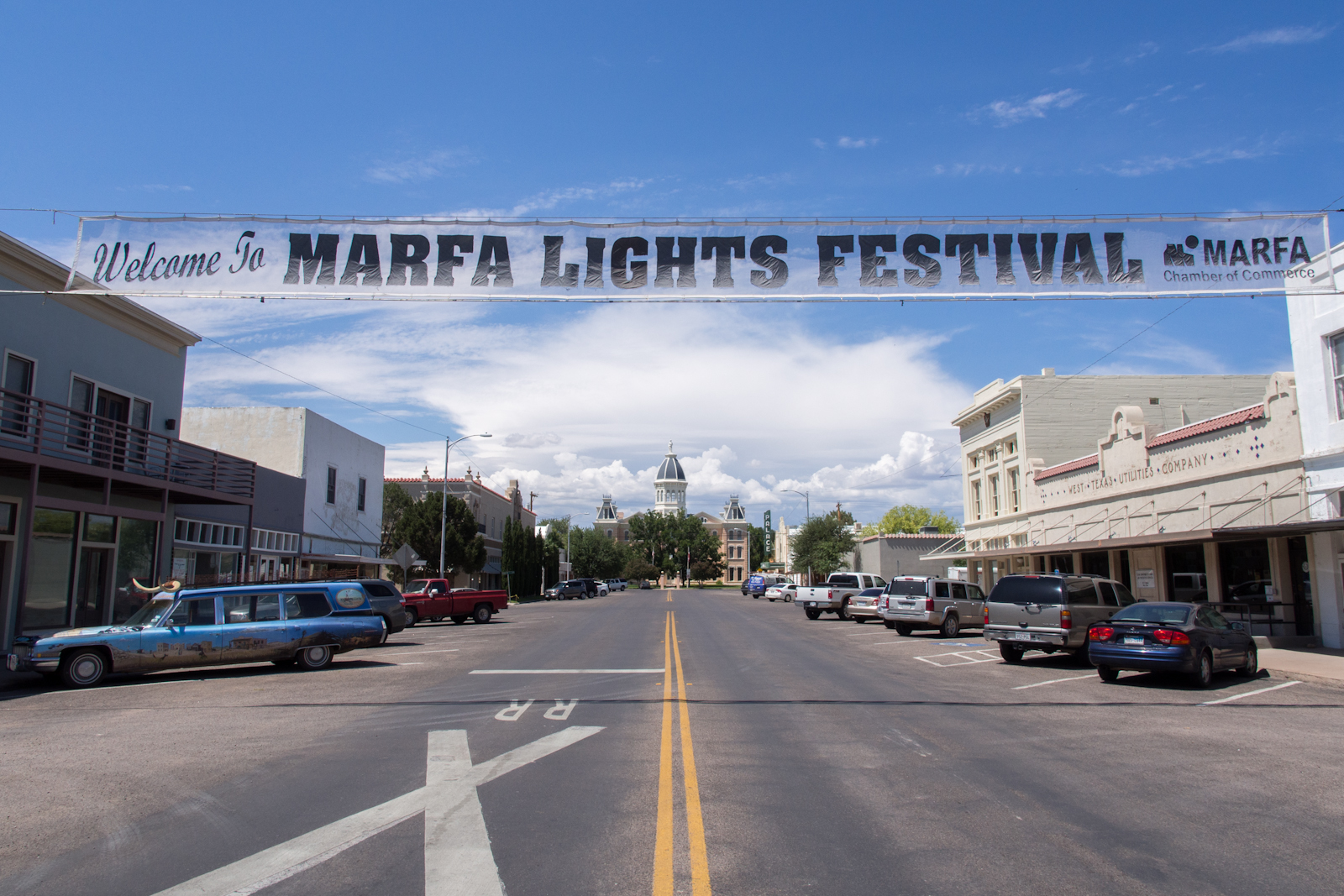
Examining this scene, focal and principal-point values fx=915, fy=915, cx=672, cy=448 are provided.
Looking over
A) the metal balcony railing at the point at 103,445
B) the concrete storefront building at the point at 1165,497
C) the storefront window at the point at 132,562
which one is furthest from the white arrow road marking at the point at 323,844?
the concrete storefront building at the point at 1165,497

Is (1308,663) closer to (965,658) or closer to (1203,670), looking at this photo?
(1203,670)

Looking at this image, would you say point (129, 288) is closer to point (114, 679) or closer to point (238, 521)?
point (114, 679)

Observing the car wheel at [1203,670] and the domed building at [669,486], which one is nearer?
the car wheel at [1203,670]

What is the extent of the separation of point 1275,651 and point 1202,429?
7.51m

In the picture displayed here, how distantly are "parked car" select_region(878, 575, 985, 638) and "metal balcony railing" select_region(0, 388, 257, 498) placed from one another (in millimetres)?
18893

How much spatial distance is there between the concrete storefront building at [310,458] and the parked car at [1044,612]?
25276 mm

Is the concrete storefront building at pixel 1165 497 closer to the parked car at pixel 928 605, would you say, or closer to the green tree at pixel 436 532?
the parked car at pixel 928 605

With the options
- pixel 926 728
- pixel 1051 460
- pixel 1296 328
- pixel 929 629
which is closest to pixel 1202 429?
pixel 1296 328

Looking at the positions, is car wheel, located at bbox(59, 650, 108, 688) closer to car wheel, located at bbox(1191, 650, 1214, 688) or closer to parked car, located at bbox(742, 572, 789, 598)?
car wheel, located at bbox(1191, 650, 1214, 688)

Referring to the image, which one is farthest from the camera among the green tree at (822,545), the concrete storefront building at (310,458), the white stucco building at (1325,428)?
the green tree at (822,545)

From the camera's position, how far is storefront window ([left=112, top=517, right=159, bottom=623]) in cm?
2244

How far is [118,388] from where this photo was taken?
2277 cm

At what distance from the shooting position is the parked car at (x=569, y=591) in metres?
70.7

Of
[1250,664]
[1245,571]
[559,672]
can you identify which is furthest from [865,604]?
[559,672]
